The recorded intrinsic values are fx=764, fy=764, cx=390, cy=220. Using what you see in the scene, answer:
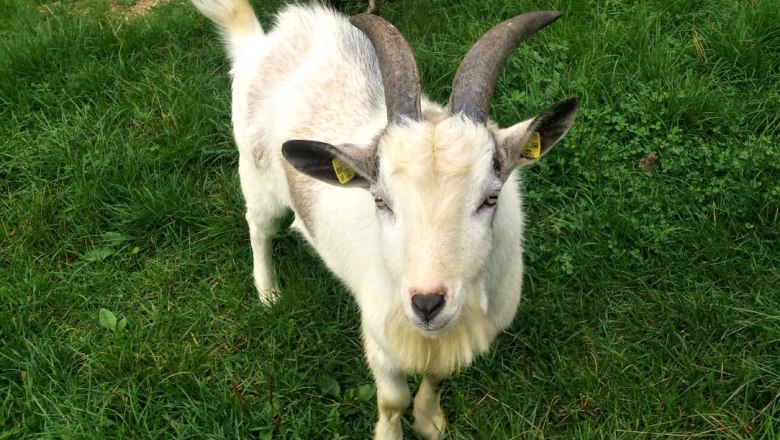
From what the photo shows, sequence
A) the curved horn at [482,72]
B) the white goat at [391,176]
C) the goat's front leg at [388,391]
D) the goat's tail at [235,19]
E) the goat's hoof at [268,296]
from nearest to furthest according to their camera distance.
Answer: the white goat at [391,176] → the curved horn at [482,72] → the goat's front leg at [388,391] → the goat's hoof at [268,296] → the goat's tail at [235,19]

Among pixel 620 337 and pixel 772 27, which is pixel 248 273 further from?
pixel 772 27

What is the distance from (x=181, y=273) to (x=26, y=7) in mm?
3121

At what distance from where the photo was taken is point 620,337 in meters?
3.61

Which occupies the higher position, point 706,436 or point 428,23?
point 428,23

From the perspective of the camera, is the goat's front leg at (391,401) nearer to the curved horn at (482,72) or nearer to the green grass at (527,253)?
the green grass at (527,253)

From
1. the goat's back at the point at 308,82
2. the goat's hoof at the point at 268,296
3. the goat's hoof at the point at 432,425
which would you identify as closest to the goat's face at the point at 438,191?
the goat's back at the point at 308,82

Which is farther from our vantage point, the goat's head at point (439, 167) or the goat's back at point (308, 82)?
the goat's back at point (308, 82)

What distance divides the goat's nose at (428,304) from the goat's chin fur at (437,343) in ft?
1.33

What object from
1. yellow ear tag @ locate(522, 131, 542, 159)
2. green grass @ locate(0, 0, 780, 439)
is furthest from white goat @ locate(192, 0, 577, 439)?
green grass @ locate(0, 0, 780, 439)

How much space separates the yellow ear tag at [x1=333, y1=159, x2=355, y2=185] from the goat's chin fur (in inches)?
19.6

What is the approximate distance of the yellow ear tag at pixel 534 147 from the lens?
2650 mm

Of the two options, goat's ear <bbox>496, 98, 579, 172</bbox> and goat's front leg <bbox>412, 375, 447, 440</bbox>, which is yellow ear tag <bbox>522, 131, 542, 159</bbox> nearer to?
goat's ear <bbox>496, 98, 579, 172</bbox>

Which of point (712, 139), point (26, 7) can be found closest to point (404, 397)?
point (712, 139)

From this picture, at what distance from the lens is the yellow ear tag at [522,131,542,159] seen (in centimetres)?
265
